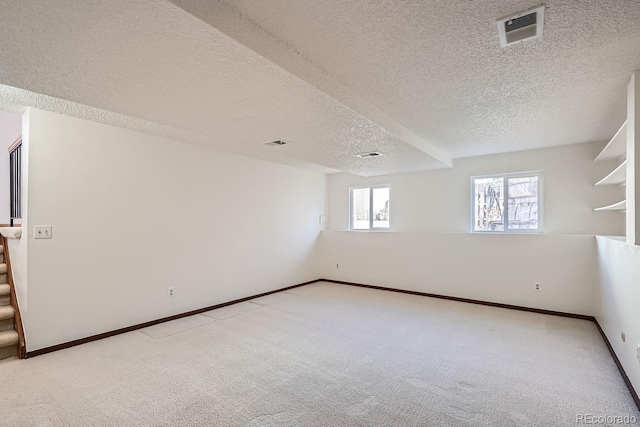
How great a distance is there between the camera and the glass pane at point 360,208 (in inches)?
265

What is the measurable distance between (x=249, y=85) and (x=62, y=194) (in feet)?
8.04

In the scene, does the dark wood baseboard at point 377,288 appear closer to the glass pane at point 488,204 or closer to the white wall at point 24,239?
the white wall at point 24,239

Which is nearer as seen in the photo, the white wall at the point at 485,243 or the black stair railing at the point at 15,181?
the black stair railing at the point at 15,181

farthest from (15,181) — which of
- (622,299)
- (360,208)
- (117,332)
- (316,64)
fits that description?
(622,299)

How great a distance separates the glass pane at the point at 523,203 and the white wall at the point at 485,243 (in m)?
0.15

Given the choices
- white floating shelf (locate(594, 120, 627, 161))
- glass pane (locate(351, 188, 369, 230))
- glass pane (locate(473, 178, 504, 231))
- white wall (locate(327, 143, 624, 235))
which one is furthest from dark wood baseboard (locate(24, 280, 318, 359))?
white floating shelf (locate(594, 120, 627, 161))

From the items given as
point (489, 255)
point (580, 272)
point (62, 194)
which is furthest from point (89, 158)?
point (580, 272)

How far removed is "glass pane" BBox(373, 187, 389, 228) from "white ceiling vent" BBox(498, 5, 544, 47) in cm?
453

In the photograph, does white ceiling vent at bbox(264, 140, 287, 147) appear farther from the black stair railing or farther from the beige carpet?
the black stair railing

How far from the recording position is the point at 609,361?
2.85m

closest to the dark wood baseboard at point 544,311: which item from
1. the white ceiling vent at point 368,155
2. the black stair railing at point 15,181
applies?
the white ceiling vent at point 368,155

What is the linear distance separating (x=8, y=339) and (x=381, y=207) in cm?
570

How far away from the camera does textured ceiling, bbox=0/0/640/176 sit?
162 centimetres

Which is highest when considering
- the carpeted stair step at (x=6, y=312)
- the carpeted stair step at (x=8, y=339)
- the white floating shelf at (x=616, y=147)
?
the white floating shelf at (x=616, y=147)
